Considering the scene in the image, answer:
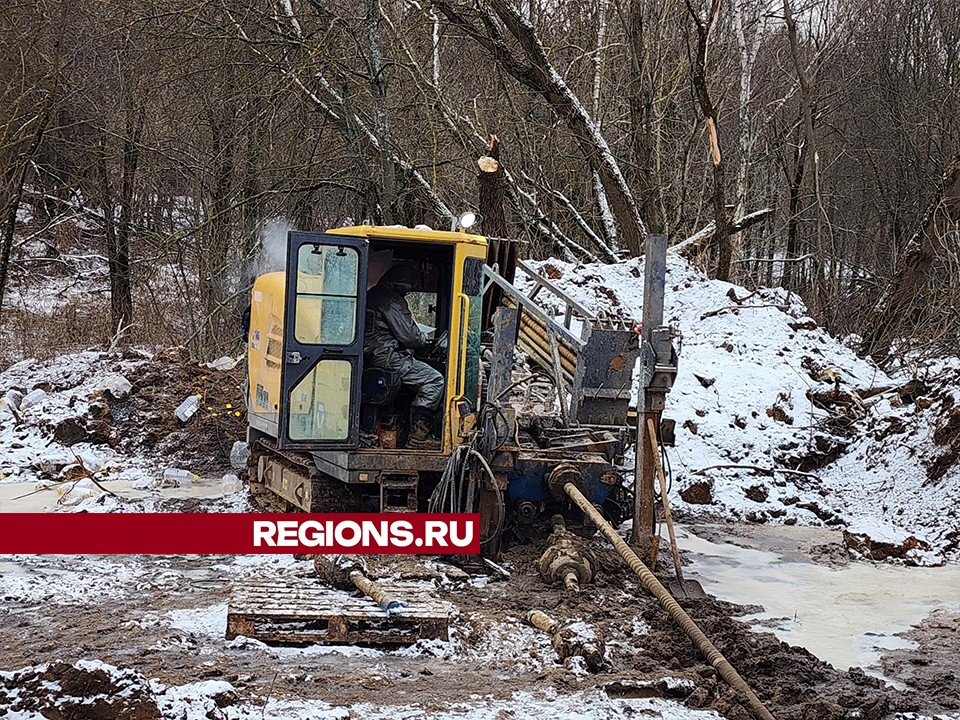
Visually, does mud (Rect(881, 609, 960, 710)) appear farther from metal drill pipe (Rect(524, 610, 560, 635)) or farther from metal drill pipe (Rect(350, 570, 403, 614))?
metal drill pipe (Rect(350, 570, 403, 614))

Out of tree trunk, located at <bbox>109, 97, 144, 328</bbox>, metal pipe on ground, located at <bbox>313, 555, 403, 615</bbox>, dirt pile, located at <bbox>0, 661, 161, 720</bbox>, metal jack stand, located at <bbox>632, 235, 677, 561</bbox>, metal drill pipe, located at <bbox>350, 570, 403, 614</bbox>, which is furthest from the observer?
tree trunk, located at <bbox>109, 97, 144, 328</bbox>

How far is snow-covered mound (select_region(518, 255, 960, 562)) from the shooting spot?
36.5 feet

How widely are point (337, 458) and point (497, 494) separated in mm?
1313

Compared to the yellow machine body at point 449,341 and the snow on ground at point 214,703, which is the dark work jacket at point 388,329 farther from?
the snow on ground at point 214,703

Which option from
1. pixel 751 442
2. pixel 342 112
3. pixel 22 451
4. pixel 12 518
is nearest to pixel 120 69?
pixel 342 112

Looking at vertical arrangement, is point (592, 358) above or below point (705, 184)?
below

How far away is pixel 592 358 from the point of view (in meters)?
9.24

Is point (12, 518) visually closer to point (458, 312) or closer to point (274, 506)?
point (274, 506)

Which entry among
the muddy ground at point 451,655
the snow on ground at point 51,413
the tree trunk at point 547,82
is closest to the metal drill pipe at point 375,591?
the muddy ground at point 451,655

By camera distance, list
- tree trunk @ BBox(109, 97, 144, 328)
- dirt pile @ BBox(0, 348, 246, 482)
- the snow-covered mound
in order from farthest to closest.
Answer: tree trunk @ BBox(109, 97, 144, 328), dirt pile @ BBox(0, 348, 246, 482), the snow-covered mound

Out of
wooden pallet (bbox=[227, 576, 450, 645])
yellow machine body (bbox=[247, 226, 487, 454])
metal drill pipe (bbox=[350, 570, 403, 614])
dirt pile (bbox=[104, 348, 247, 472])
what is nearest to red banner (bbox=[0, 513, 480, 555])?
yellow machine body (bbox=[247, 226, 487, 454])

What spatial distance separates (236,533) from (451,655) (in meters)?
4.05

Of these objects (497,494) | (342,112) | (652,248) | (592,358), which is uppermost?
(342,112)

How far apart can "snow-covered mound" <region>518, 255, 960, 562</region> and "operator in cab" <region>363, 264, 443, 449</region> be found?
8.95ft
